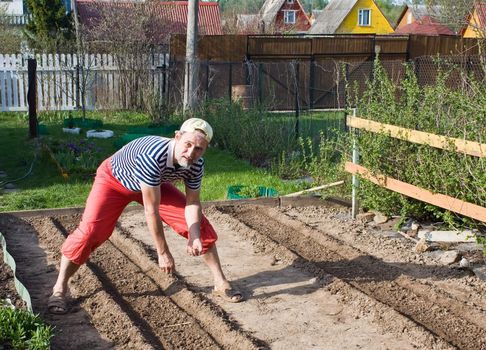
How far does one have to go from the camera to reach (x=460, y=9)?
15172mm

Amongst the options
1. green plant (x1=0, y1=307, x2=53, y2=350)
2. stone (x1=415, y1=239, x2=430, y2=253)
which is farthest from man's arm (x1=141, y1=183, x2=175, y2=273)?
stone (x1=415, y1=239, x2=430, y2=253)

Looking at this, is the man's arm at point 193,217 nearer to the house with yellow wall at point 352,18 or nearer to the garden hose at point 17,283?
the garden hose at point 17,283

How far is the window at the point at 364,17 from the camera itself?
6056 centimetres

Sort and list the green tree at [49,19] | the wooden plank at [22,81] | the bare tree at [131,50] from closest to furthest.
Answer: the bare tree at [131,50] → the wooden plank at [22,81] → the green tree at [49,19]

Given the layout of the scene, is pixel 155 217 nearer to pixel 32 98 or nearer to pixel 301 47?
pixel 32 98

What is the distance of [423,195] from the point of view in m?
7.25

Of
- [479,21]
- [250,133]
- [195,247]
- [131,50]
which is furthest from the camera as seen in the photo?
[131,50]

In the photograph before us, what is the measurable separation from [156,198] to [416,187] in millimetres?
3160

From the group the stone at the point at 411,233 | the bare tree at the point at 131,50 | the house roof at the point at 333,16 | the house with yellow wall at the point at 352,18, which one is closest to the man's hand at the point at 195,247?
the stone at the point at 411,233

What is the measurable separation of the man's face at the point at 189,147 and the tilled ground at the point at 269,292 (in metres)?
1.12

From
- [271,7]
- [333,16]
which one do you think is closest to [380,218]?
[333,16]

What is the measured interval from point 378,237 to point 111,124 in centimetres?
1115

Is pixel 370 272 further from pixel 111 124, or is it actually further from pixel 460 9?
pixel 111 124

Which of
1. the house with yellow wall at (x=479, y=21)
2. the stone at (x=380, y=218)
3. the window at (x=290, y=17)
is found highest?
the window at (x=290, y=17)
